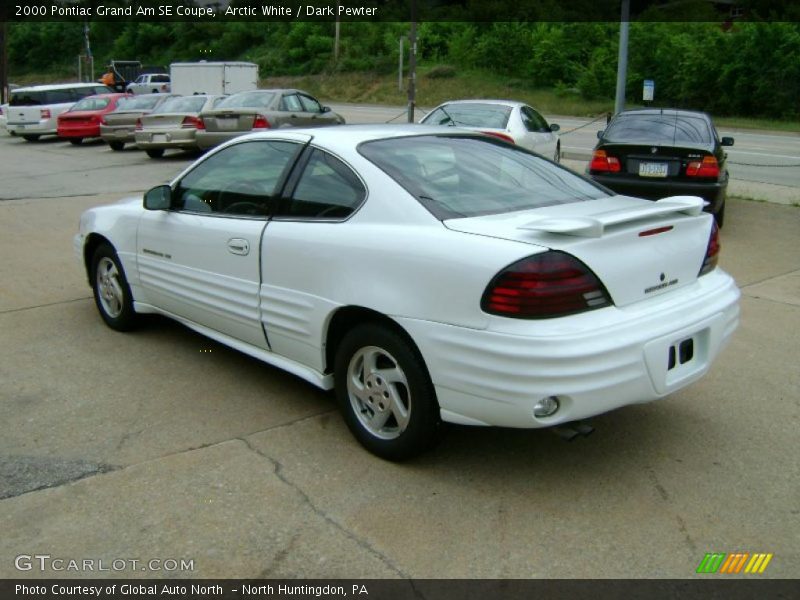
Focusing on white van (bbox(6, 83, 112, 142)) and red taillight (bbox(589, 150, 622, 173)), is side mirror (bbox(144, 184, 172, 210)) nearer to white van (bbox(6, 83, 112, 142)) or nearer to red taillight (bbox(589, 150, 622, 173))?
red taillight (bbox(589, 150, 622, 173))

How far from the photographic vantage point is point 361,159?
4.21 m

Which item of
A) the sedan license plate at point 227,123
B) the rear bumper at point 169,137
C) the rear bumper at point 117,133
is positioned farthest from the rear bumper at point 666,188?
the rear bumper at point 117,133

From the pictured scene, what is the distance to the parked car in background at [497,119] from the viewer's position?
12.5m

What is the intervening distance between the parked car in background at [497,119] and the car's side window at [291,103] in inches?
217

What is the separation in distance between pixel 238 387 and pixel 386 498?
1.64 m

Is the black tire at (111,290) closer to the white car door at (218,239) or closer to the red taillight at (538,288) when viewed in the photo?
the white car door at (218,239)

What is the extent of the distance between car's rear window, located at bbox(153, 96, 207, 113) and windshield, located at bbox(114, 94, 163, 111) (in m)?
1.94

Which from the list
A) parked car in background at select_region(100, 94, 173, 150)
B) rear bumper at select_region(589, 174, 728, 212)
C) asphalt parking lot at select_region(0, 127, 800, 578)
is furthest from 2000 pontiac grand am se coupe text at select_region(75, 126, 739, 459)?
parked car in background at select_region(100, 94, 173, 150)

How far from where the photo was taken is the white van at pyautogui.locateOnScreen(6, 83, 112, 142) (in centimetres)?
2431

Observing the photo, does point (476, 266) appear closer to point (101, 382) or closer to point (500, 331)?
point (500, 331)

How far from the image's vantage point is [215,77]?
3150 centimetres

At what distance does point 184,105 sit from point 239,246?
51.4 ft

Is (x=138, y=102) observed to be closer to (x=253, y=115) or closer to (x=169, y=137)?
(x=169, y=137)
